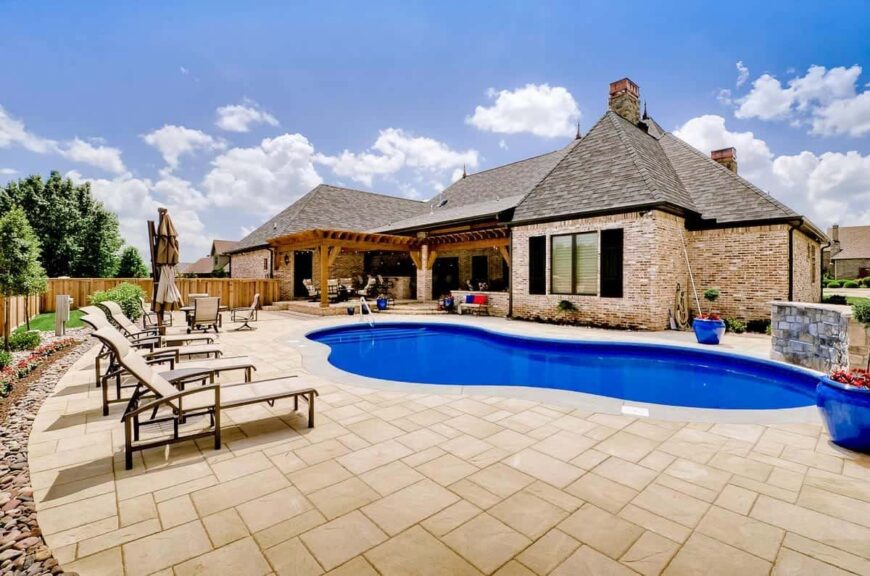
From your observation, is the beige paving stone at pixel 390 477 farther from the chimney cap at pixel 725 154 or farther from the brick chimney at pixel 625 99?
the chimney cap at pixel 725 154

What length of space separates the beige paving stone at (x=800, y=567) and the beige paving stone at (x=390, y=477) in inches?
76.4

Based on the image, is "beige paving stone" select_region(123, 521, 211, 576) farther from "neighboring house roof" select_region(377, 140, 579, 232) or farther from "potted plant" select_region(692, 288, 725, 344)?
"neighboring house roof" select_region(377, 140, 579, 232)

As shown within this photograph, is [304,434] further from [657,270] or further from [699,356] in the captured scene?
[657,270]

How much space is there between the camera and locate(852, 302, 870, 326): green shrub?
11.8ft

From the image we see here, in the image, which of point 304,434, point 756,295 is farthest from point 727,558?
point 756,295

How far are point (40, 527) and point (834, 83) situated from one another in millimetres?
18309

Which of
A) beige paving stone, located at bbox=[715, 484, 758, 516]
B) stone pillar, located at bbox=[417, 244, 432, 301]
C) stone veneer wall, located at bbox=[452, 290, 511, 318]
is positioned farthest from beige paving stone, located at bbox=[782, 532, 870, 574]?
stone pillar, located at bbox=[417, 244, 432, 301]

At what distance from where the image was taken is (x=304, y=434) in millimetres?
3432

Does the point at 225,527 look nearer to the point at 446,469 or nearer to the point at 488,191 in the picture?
the point at 446,469

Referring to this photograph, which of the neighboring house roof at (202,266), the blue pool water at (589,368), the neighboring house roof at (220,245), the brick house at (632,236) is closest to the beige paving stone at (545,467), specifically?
the blue pool water at (589,368)

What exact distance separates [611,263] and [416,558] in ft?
33.2

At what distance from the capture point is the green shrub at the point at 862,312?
142 inches

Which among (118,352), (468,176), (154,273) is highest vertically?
(468,176)

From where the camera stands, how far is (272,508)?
2277 millimetres
